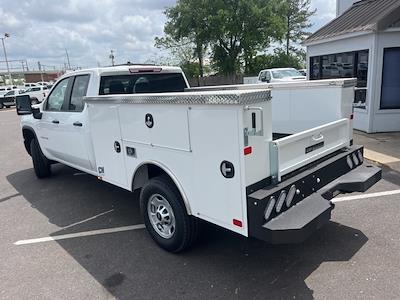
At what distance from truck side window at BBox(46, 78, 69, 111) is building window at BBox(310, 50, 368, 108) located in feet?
24.5

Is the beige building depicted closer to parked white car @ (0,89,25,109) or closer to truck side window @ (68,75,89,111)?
truck side window @ (68,75,89,111)

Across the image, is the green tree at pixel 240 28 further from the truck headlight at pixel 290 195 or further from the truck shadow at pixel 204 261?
the truck headlight at pixel 290 195

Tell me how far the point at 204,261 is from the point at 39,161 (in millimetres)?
4628

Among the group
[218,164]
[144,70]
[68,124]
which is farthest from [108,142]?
[218,164]

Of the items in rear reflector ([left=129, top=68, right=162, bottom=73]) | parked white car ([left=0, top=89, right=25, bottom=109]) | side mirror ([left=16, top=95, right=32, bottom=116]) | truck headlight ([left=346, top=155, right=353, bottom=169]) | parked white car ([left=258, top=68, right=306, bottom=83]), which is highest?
rear reflector ([left=129, top=68, right=162, bottom=73])

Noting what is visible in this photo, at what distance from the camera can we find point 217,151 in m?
3.04

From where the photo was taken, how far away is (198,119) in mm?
3131

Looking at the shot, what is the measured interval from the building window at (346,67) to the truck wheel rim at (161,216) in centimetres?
761

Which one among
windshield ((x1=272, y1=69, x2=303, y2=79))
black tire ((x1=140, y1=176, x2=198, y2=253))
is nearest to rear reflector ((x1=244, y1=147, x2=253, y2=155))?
black tire ((x1=140, y1=176, x2=198, y2=253))

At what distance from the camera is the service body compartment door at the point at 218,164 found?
9.53 ft

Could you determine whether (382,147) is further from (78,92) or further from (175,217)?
(78,92)

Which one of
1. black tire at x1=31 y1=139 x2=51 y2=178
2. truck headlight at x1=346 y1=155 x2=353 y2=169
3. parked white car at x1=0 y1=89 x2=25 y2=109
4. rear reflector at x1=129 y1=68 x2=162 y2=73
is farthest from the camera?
parked white car at x1=0 y1=89 x2=25 y2=109

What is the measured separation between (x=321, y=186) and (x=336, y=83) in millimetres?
1262

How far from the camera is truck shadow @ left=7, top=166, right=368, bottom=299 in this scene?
3.30 meters
